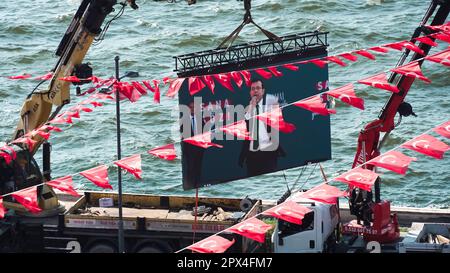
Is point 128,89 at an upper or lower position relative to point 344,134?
upper

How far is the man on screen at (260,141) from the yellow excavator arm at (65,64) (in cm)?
538

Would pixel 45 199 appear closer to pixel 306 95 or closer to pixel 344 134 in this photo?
pixel 306 95

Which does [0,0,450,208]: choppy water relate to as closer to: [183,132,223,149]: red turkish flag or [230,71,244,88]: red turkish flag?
[230,71,244,88]: red turkish flag

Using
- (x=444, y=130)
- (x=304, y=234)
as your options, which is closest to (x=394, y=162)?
(x=444, y=130)

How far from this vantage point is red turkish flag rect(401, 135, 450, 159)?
3022cm

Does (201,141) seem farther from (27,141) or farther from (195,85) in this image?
(27,141)

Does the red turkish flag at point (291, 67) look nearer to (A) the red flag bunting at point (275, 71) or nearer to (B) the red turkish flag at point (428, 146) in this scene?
(A) the red flag bunting at point (275, 71)

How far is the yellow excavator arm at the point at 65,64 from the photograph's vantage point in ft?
132

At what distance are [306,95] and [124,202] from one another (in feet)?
24.2

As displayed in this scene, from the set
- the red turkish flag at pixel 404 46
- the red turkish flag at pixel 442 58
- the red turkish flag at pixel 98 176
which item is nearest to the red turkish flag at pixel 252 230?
the red turkish flag at pixel 98 176

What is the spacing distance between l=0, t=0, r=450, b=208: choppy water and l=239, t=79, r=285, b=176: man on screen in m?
12.0
